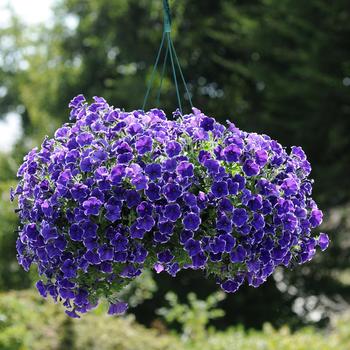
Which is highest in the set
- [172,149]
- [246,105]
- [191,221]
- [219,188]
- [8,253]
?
[246,105]

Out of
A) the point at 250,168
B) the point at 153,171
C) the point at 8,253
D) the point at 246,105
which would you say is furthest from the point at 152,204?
the point at 246,105

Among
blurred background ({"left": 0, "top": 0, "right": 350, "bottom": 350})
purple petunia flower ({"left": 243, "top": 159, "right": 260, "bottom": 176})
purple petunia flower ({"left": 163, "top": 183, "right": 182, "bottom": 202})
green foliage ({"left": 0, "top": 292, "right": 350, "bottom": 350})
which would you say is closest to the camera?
purple petunia flower ({"left": 163, "top": 183, "right": 182, "bottom": 202})

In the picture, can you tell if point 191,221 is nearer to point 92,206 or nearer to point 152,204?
point 152,204

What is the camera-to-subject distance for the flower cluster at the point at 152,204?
245cm

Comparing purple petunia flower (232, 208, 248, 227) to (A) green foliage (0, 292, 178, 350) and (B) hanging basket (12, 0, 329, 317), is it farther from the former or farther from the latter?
(A) green foliage (0, 292, 178, 350)

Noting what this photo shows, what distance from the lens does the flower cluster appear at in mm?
2445

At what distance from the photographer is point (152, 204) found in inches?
95.8

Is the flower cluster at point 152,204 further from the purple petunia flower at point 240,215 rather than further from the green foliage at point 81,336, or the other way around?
the green foliage at point 81,336

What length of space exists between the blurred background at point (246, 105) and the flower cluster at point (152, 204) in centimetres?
384

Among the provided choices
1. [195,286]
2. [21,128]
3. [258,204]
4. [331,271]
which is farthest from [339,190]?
[21,128]

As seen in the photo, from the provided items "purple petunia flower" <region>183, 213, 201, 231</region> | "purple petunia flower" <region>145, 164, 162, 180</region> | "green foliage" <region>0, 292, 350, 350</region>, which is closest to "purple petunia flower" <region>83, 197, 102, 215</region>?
"purple petunia flower" <region>145, 164, 162, 180</region>

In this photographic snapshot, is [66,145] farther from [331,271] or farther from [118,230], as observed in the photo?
A: [331,271]

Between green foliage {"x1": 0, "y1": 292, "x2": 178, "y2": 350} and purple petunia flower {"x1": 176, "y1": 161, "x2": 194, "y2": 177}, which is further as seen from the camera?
green foliage {"x1": 0, "y1": 292, "x2": 178, "y2": 350}

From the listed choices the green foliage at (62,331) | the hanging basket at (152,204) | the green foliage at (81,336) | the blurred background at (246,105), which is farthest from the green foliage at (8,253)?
the hanging basket at (152,204)
